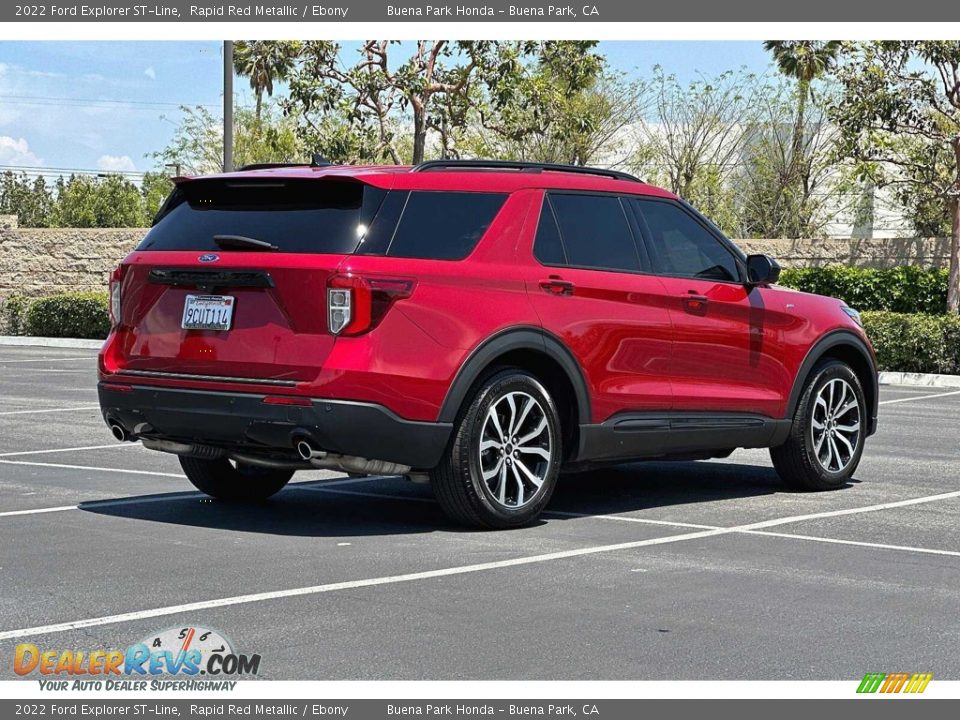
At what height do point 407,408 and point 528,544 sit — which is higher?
point 407,408

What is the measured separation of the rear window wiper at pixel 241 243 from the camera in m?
8.03

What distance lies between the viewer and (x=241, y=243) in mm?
8102

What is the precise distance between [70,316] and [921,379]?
699 inches

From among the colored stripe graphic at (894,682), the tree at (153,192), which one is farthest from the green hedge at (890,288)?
the tree at (153,192)

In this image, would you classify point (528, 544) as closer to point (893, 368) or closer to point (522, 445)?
point (522, 445)

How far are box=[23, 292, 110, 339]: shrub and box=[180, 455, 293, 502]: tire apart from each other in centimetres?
2202

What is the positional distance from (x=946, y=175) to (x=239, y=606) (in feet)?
92.1

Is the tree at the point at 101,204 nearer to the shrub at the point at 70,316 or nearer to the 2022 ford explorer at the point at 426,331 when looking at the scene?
the shrub at the point at 70,316

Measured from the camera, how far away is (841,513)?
364 inches

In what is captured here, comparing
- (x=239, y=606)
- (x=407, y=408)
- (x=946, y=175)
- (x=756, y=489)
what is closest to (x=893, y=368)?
(x=946, y=175)

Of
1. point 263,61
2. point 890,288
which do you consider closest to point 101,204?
point 263,61

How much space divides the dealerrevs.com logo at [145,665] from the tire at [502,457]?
255 centimetres

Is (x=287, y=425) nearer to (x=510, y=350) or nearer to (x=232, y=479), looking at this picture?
(x=510, y=350)

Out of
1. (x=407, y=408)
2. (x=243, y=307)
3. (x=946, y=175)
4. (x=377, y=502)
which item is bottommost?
(x=377, y=502)
